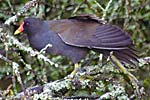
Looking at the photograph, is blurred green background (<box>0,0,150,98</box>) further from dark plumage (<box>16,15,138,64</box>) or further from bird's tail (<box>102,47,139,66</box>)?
bird's tail (<box>102,47,139,66</box>)

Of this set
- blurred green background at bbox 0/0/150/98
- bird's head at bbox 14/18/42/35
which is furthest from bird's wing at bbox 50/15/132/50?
blurred green background at bbox 0/0/150/98

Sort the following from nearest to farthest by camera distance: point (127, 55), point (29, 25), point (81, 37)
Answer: point (127, 55)
point (81, 37)
point (29, 25)

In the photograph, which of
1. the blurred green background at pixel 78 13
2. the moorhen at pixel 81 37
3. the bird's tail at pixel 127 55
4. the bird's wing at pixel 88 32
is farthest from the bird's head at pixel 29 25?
the bird's tail at pixel 127 55

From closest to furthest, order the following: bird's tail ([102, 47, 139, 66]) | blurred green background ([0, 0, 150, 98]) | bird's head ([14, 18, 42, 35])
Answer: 1. bird's tail ([102, 47, 139, 66])
2. bird's head ([14, 18, 42, 35])
3. blurred green background ([0, 0, 150, 98])

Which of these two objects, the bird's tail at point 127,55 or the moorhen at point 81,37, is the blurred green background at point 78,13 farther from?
the bird's tail at point 127,55

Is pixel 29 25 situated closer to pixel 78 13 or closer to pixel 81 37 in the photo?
pixel 81 37

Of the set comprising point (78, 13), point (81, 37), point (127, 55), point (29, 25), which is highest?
point (78, 13)

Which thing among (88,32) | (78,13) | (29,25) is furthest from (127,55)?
(78,13)
